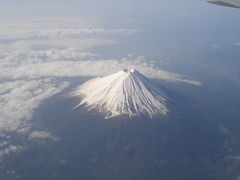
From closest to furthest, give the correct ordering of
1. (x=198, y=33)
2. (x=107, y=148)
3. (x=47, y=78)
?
(x=107, y=148) → (x=47, y=78) → (x=198, y=33)

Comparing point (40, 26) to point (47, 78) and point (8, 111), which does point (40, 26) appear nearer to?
point (47, 78)

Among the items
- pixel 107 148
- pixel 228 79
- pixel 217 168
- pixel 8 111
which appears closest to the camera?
pixel 217 168

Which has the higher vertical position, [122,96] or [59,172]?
[122,96]

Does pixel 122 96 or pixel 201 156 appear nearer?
pixel 201 156

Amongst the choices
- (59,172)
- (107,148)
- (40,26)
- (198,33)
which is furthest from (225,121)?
(40,26)

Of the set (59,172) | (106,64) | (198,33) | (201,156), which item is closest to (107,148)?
(59,172)

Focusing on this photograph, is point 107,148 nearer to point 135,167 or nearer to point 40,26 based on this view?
point 135,167
